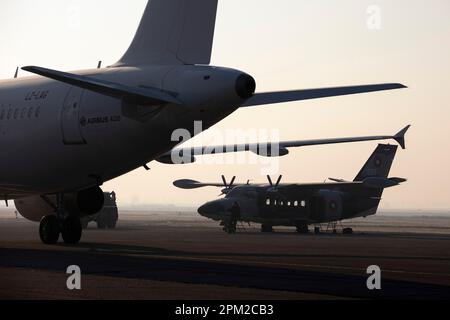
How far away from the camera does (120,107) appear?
898 inches

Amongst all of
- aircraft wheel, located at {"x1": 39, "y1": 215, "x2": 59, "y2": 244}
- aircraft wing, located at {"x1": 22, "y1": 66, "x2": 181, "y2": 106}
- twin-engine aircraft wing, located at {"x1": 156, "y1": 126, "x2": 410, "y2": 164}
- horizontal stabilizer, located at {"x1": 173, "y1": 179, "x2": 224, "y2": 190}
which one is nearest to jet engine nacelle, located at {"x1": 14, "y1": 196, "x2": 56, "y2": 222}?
aircraft wheel, located at {"x1": 39, "y1": 215, "x2": 59, "y2": 244}

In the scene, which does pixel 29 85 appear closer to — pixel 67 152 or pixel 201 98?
pixel 67 152

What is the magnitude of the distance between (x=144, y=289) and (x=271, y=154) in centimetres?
1710

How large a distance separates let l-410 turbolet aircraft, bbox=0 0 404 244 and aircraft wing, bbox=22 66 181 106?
29mm

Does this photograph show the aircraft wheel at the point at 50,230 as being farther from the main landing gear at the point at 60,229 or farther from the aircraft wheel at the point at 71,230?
the aircraft wheel at the point at 71,230

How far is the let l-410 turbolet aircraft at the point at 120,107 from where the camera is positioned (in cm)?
2156

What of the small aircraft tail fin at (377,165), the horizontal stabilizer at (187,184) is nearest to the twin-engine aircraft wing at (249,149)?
the horizontal stabilizer at (187,184)

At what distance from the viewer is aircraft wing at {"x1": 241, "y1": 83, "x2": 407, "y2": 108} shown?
69.3 feet

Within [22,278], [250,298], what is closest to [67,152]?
[22,278]

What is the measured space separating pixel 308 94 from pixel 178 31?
4379mm

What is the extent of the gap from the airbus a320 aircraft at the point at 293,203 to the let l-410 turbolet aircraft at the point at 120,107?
80.9 feet

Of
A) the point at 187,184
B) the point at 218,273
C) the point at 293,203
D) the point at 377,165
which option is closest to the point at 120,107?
the point at 218,273

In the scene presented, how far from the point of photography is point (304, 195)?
53.5 m
